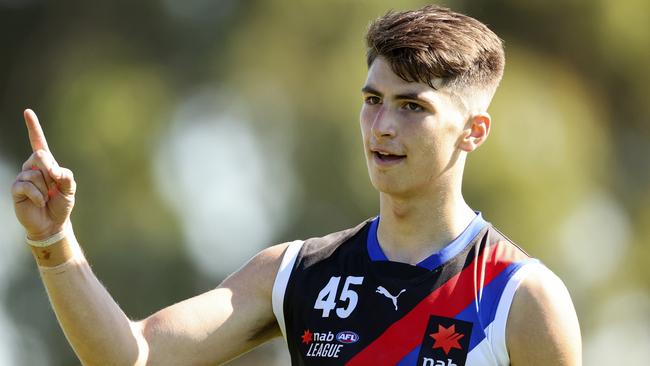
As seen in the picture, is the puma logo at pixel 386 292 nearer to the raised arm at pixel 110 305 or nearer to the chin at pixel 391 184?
the chin at pixel 391 184

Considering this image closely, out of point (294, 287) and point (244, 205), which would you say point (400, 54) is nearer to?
point (294, 287)

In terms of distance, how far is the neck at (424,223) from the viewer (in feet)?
24.8

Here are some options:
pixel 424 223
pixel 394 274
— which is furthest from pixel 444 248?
pixel 394 274

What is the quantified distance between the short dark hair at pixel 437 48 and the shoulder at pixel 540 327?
3.69ft

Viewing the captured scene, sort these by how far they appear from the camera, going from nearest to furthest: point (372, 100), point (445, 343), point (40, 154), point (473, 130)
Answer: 1. point (40, 154)
2. point (445, 343)
3. point (372, 100)
4. point (473, 130)

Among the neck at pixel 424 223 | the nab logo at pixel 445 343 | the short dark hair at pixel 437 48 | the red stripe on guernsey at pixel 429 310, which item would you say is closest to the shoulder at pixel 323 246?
the neck at pixel 424 223

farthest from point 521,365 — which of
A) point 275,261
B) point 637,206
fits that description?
point 637,206

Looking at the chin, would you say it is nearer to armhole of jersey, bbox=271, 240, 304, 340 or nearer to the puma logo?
the puma logo

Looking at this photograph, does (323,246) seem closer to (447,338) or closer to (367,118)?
(367,118)

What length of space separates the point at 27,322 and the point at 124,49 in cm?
431

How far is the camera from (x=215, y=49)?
2261 centimetres

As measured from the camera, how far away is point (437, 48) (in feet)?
24.6

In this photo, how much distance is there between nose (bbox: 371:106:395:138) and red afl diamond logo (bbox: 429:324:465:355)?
974 mm

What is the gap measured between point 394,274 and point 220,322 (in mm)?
917
